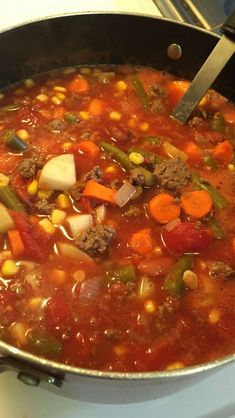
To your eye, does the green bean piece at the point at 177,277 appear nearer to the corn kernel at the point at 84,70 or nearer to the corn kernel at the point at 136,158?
the corn kernel at the point at 136,158

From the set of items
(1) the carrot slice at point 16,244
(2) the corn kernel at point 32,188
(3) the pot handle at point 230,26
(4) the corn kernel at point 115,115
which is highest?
(3) the pot handle at point 230,26

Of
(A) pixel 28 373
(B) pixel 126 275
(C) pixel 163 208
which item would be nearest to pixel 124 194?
(C) pixel 163 208

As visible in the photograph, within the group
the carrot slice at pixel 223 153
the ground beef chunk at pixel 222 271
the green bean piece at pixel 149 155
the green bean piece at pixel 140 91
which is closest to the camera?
the ground beef chunk at pixel 222 271

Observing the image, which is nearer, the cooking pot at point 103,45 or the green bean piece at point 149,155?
the green bean piece at point 149,155

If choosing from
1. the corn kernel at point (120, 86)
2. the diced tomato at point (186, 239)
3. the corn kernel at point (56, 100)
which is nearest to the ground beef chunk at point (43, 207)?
the diced tomato at point (186, 239)

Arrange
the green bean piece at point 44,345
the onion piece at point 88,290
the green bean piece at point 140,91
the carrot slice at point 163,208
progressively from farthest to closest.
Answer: the green bean piece at point 140,91 → the carrot slice at point 163,208 → the onion piece at point 88,290 → the green bean piece at point 44,345

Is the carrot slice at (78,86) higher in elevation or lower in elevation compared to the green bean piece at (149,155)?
lower

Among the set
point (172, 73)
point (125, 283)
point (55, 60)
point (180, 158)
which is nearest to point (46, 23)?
point (55, 60)

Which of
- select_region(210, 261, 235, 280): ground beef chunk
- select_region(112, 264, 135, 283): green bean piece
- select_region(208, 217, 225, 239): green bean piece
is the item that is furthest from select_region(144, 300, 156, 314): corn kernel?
select_region(208, 217, 225, 239): green bean piece

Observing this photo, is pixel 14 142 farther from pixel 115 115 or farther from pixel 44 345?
pixel 44 345
